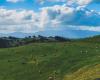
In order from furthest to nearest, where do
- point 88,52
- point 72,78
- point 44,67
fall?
point 88,52 → point 44,67 → point 72,78

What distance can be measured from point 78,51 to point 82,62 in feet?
58.1

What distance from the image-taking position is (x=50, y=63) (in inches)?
4210

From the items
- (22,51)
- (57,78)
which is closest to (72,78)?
(57,78)

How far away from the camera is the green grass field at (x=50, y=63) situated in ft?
312

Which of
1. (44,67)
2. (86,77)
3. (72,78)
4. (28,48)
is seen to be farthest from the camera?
(28,48)

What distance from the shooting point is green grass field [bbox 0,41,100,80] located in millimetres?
95062

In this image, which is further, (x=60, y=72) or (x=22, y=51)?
(x=22, y=51)

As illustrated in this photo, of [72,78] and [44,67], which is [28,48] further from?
[72,78]

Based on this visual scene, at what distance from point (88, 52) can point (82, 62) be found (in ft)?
55.4

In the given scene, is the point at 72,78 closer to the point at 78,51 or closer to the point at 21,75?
the point at 21,75

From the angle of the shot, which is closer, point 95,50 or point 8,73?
point 8,73

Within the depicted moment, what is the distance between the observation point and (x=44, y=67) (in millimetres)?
104312

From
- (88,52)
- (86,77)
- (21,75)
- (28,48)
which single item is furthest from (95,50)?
(86,77)

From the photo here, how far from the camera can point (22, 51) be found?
127 meters
